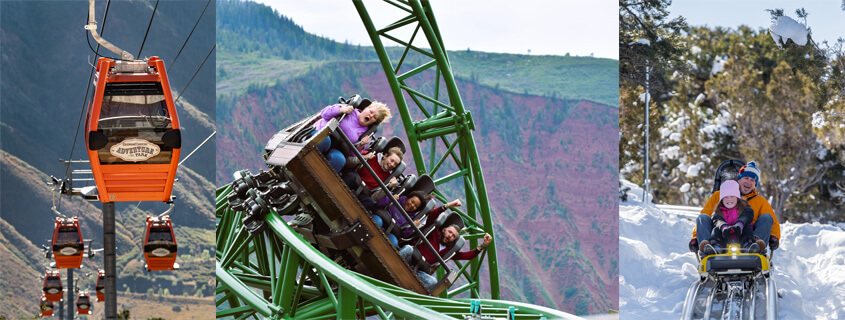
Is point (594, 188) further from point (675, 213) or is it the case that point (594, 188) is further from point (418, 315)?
point (418, 315)

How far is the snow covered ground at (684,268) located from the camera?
1143 centimetres

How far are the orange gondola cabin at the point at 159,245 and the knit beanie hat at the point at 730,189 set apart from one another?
29.2 feet

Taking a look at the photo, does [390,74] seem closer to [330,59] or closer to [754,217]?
[754,217]

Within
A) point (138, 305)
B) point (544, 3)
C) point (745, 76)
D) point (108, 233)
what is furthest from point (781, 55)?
point (138, 305)

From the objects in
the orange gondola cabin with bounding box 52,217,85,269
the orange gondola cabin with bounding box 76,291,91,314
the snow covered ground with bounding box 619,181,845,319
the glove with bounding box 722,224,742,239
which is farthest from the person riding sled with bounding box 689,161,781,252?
the orange gondola cabin with bounding box 76,291,91,314

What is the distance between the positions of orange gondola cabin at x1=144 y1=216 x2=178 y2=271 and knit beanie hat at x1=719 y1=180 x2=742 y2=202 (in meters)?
8.90

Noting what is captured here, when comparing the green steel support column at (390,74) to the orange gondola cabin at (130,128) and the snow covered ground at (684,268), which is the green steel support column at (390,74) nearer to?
the orange gondola cabin at (130,128)

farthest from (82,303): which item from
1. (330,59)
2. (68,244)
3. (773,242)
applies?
(773,242)

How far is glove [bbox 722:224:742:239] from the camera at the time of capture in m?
9.61

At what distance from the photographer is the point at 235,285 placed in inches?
294

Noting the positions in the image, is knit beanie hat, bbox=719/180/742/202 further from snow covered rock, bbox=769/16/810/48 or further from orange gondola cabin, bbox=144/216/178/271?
orange gondola cabin, bbox=144/216/178/271

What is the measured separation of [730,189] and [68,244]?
13.3m

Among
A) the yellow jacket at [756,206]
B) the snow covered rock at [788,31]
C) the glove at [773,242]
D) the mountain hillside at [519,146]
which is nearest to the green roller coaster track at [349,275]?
the yellow jacket at [756,206]

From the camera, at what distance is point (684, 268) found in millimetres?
12258
